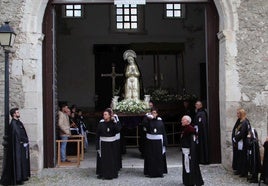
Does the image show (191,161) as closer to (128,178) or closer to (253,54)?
(128,178)

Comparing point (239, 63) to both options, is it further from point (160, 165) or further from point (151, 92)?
point (151, 92)

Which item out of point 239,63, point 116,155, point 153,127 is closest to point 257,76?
point 239,63

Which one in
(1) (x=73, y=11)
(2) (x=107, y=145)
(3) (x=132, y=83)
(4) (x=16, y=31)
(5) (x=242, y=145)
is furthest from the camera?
(1) (x=73, y=11)

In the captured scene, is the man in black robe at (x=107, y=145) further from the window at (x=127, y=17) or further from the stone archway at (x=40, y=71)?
the window at (x=127, y=17)

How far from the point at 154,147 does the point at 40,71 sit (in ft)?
10.4

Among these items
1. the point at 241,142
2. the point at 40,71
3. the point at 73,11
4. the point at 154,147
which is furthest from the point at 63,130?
the point at 73,11

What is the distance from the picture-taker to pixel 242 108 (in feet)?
33.9

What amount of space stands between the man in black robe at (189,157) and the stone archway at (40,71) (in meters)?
1.90

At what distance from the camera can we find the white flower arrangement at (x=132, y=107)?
1159cm

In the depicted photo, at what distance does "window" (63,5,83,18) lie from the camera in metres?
19.9

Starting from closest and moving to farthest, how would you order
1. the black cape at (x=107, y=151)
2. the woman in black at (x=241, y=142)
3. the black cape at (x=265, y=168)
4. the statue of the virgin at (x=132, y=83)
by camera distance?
the black cape at (x=265, y=168) → the woman in black at (x=241, y=142) → the black cape at (x=107, y=151) → the statue of the virgin at (x=132, y=83)

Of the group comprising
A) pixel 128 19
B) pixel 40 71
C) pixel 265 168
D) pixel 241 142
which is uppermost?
pixel 128 19

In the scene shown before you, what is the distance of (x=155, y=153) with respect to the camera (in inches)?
387

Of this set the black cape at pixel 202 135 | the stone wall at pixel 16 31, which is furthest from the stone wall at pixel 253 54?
the stone wall at pixel 16 31
